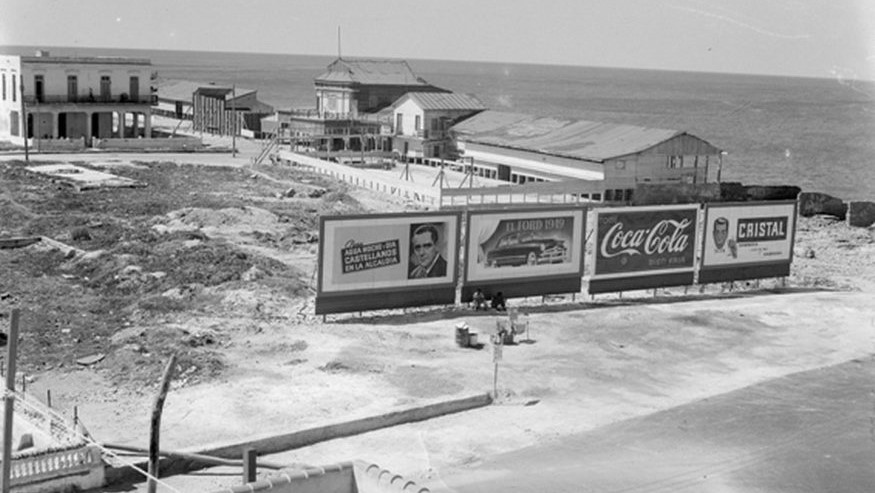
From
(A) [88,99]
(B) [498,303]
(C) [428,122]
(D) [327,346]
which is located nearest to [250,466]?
(D) [327,346]

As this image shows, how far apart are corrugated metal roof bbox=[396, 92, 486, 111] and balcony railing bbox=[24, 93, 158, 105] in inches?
798

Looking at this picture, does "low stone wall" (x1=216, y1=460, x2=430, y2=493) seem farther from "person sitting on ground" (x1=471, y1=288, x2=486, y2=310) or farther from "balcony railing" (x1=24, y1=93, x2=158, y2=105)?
"balcony railing" (x1=24, y1=93, x2=158, y2=105)

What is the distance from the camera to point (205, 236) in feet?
141

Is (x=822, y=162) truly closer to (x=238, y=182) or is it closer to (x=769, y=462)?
(x=238, y=182)

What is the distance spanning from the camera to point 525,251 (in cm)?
3469

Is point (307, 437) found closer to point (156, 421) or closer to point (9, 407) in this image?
point (156, 421)

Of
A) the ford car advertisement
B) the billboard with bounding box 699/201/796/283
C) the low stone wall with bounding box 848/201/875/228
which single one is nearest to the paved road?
the ford car advertisement

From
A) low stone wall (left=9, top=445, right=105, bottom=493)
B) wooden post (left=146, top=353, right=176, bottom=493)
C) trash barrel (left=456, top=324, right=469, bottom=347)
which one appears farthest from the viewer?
trash barrel (left=456, top=324, right=469, bottom=347)

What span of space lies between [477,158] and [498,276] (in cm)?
4306

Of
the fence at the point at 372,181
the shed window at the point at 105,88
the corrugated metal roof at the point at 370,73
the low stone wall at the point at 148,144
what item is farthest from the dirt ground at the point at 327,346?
the corrugated metal roof at the point at 370,73

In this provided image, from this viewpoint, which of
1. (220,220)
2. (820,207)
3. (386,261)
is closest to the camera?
(386,261)

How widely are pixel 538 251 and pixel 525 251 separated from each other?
→ 18.0 inches

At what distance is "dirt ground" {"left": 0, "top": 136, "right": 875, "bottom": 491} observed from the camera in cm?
2266

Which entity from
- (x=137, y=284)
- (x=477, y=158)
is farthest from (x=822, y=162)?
(x=137, y=284)
